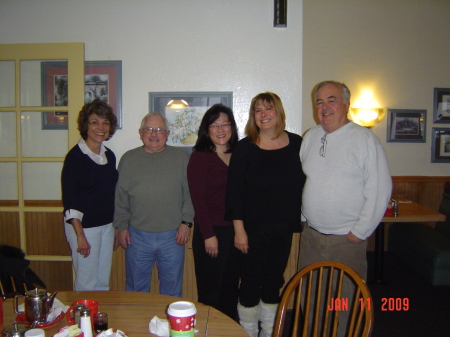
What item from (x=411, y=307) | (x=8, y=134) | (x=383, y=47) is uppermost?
(x=383, y=47)

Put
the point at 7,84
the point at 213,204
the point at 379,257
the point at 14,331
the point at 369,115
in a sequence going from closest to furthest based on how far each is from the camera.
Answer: the point at 14,331
the point at 213,204
the point at 7,84
the point at 379,257
the point at 369,115

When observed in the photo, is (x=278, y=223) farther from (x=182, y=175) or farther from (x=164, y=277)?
(x=164, y=277)

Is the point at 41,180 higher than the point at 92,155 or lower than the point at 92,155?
lower

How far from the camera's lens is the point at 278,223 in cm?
189

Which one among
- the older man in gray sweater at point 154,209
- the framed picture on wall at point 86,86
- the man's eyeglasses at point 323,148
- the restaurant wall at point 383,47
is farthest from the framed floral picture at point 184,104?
the restaurant wall at point 383,47

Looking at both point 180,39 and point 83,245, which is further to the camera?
point 180,39

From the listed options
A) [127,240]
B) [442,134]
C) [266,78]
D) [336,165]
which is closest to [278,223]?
[336,165]

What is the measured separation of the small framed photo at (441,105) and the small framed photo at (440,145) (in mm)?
137

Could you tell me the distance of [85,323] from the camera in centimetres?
105

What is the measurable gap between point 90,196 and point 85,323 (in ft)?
3.66

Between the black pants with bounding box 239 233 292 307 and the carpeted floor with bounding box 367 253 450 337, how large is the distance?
1.03 metres

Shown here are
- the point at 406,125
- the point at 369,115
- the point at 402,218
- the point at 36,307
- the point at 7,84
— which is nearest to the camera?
the point at 36,307

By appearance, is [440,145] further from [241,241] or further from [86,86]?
[86,86]

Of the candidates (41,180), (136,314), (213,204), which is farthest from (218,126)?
(41,180)
